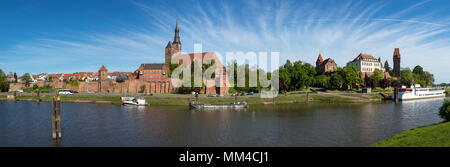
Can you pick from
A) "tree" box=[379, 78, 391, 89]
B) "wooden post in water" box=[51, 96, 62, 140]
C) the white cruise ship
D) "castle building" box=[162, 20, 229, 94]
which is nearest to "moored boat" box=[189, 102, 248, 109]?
"castle building" box=[162, 20, 229, 94]

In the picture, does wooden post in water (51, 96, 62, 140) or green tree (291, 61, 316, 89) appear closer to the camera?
wooden post in water (51, 96, 62, 140)

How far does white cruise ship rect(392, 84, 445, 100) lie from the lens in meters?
71.4

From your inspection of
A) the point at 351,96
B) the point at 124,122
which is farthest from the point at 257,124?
the point at 351,96

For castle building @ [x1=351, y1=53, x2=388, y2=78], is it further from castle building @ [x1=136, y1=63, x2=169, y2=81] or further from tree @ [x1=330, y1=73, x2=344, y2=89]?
castle building @ [x1=136, y1=63, x2=169, y2=81]

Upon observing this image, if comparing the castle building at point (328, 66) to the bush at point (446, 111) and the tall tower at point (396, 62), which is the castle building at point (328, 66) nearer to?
the tall tower at point (396, 62)

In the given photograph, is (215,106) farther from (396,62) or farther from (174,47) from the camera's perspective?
(396,62)

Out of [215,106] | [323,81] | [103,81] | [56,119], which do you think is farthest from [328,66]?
[56,119]

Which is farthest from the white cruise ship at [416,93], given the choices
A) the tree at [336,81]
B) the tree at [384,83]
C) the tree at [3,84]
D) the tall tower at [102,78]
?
the tree at [3,84]

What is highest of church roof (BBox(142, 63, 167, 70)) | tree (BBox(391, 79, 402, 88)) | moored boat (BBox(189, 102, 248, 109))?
church roof (BBox(142, 63, 167, 70))

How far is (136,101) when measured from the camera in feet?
177

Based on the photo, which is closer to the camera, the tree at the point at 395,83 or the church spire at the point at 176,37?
the tree at the point at 395,83

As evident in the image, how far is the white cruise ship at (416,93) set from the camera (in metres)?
71.4
